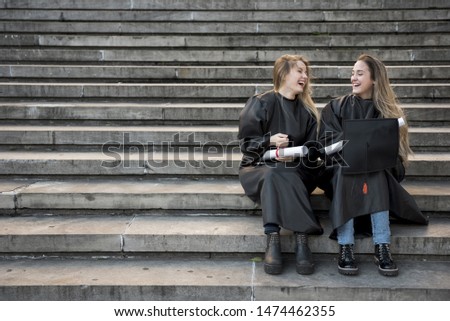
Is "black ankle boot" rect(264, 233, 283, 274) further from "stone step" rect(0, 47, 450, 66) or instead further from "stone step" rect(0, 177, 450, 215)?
"stone step" rect(0, 47, 450, 66)

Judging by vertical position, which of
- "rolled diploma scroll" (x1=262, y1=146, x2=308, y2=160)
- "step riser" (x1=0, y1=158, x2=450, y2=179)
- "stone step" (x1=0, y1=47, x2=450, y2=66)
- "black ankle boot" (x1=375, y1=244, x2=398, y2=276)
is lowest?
"black ankle boot" (x1=375, y1=244, x2=398, y2=276)

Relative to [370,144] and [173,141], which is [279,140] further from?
[173,141]

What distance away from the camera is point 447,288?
10.3ft

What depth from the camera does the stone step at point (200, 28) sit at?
7.00 m

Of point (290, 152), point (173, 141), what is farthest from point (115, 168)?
point (290, 152)

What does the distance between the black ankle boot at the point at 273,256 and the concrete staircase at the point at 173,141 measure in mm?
100

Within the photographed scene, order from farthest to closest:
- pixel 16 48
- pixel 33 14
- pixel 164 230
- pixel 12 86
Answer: pixel 33 14 → pixel 16 48 → pixel 12 86 → pixel 164 230

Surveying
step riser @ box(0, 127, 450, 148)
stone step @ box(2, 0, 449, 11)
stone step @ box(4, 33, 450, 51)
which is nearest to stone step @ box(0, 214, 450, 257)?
step riser @ box(0, 127, 450, 148)

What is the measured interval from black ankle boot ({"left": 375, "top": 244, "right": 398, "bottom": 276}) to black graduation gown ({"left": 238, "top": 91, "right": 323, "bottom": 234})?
467 mm

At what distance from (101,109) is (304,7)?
422 centimetres

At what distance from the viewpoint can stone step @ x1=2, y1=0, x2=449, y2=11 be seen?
748 cm

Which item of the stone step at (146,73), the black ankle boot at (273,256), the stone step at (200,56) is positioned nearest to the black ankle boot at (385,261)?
the black ankle boot at (273,256)
